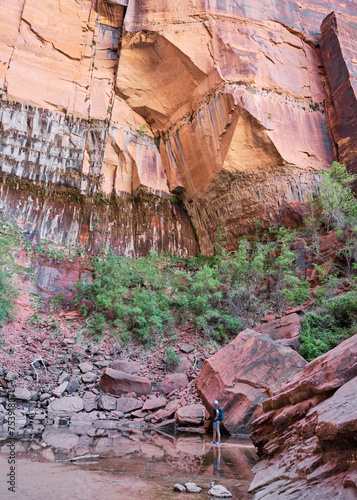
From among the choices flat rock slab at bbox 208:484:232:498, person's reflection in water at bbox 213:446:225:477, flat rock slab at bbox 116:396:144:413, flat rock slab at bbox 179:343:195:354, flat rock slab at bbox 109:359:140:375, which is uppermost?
flat rock slab at bbox 179:343:195:354

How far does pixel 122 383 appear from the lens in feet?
39.7

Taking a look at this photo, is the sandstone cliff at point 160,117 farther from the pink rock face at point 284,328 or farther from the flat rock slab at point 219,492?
Result: the flat rock slab at point 219,492

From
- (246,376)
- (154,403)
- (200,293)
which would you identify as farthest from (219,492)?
(200,293)

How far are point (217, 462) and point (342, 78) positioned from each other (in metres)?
22.8

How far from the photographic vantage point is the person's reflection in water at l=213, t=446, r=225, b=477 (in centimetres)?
561

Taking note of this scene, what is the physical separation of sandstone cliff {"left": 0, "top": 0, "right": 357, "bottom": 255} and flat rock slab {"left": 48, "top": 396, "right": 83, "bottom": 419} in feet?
34.1

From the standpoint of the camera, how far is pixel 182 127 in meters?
21.5

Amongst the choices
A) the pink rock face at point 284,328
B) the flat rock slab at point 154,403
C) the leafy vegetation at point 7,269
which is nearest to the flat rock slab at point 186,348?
the flat rock slab at point 154,403

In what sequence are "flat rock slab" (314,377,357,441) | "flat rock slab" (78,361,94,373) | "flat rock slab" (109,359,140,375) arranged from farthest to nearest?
"flat rock slab" (78,361,94,373) < "flat rock slab" (109,359,140,375) < "flat rock slab" (314,377,357,441)

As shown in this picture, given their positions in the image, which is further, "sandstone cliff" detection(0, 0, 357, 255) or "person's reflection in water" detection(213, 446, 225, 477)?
"sandstone cliff" detection(0, 0, 357, 255)

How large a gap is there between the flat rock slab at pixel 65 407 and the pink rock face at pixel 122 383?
41.1 inches

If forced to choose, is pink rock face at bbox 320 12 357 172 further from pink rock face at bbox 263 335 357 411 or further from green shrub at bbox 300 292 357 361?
pink rock face at bbox 263 335 357 411

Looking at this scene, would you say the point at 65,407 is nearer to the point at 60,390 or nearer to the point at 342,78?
the point at 60,390

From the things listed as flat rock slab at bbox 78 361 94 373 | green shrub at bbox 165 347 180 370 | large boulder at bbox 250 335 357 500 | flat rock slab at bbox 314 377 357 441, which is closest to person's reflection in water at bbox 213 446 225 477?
large boulder at bbox 250 335 357 500
